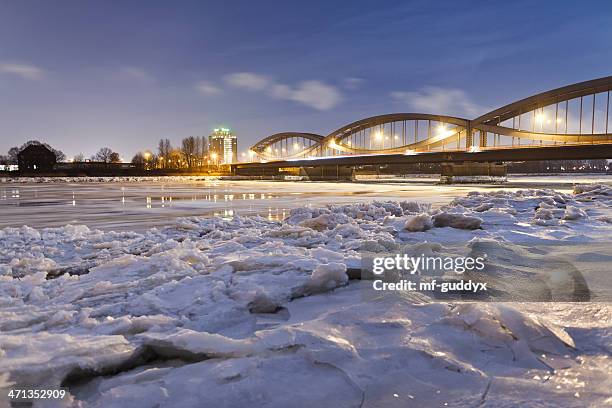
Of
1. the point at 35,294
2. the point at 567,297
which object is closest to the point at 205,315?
the point at 35,294

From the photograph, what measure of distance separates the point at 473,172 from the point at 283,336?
68.4 m

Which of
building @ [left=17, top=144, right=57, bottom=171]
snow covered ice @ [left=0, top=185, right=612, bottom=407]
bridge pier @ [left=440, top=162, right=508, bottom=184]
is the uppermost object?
building @ [left=17, top=144, right=57, bottom=171]

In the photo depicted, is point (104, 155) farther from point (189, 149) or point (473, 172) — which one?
point (473, 172)

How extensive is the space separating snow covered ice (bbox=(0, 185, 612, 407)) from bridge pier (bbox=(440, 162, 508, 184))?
200 feet

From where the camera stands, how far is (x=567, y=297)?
4.07 meters

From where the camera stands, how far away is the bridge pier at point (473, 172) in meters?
63.4

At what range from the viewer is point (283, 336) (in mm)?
3049

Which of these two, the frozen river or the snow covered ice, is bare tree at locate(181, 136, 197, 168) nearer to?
the frozen river

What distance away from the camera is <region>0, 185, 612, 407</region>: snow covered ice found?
7.83 feet

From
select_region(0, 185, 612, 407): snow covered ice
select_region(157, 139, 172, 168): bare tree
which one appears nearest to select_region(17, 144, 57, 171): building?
select_region(157, 139, 172, 168): bare tree

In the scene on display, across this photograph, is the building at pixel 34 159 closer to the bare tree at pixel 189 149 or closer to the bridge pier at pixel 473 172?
the bare tree at pixel 189 149

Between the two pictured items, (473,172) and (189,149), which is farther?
(189,149)

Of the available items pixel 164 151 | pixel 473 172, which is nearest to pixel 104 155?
pixel 164 151

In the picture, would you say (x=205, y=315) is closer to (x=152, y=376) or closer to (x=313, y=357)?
(x=152, y=376)
